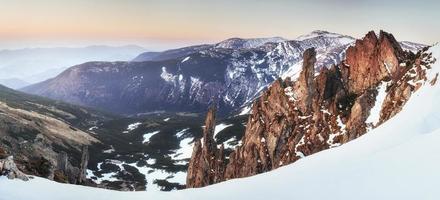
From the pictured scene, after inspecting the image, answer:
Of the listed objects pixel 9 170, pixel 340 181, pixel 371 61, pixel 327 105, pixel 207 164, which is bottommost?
pixel 207 164

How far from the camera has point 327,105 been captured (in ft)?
355

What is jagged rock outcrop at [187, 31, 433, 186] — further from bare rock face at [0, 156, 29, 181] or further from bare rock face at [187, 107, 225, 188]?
bare rock face at [0, 156, 29, 181]

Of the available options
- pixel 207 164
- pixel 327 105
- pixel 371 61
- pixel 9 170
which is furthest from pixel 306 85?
pixel 9 170

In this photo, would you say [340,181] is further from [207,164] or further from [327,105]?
[207,164]

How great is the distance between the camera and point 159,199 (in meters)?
35.2

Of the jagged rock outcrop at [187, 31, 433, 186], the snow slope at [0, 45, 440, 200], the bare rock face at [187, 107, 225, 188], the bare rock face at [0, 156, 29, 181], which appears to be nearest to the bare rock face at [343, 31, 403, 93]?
the jagged rock outcrop at [187, 31, 433, 186]

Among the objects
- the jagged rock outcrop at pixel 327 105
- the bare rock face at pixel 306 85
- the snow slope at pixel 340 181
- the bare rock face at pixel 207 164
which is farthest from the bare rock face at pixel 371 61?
the snow slope at pixel 340 181

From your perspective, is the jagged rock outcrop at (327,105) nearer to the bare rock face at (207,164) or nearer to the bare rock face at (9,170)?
the bare rock face at (207,164)

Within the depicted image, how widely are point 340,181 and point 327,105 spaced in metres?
78.8

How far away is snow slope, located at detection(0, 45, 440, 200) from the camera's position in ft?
90.4

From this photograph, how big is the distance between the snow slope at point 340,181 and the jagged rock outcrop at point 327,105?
51.2 meters

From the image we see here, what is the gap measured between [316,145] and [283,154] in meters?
9.68

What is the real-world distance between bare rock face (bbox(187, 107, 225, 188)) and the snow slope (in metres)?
84.7

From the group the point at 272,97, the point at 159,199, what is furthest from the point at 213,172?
the point at 159,199
